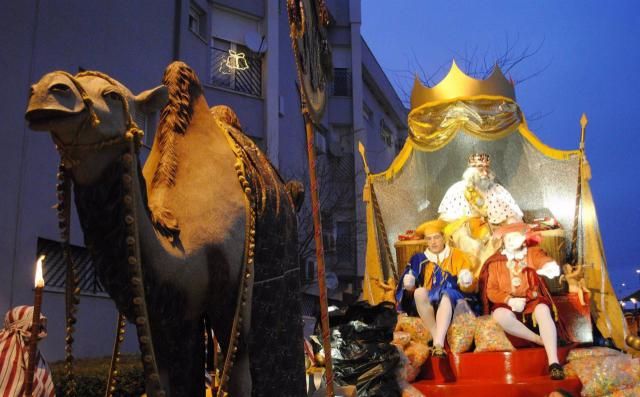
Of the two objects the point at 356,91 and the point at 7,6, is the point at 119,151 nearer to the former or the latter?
the point at 7,6

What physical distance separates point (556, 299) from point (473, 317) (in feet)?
3.45

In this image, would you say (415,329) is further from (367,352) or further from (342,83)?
(342,83)

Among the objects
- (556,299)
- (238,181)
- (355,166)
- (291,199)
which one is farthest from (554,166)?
(355,166)

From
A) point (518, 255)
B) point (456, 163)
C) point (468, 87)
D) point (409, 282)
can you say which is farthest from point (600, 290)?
point (468, 87)

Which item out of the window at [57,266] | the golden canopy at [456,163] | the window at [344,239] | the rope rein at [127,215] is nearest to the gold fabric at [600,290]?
the golden canopy at [456,163]

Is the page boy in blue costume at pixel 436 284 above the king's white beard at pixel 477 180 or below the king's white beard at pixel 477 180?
below

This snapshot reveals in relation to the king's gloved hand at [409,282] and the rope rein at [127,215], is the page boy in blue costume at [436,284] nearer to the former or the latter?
the king's gloved hand at [409,282]

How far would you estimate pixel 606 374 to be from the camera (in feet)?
18.1

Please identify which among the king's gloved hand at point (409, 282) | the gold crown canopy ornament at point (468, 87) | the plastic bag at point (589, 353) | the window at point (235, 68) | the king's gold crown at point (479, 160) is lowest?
the plastic bag at point (589, 353)

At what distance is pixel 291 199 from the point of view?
3.08 m

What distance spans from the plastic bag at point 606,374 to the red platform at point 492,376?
0.37ft

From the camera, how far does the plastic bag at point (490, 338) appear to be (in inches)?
230

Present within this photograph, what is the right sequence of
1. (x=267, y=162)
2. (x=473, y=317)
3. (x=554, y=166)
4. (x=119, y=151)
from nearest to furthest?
(x=119, y=151), (x=267, y=162), (x=473, y=317), (x=554, y=166)

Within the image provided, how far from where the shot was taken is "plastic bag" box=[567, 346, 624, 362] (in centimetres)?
593
